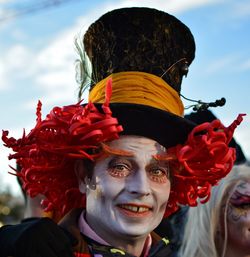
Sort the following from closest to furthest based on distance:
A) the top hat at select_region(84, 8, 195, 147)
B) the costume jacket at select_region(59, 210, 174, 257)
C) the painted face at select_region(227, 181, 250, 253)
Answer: the costume jacket at select_region(59, 210, 174, 257)
the top hat at select_region(84, 8, 195, 147)
the painted face at select_region(227, 181, 250, 253)

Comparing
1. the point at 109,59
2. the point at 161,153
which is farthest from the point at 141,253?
the point at 109,59

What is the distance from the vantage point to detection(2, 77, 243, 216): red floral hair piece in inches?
111

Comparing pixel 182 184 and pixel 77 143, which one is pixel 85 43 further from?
pixel 182 184

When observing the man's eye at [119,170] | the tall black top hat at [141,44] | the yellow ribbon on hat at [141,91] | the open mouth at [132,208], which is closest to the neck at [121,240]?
the open mouth at [132,208]

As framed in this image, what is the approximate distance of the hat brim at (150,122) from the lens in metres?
2.88

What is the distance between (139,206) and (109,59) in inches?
29.1

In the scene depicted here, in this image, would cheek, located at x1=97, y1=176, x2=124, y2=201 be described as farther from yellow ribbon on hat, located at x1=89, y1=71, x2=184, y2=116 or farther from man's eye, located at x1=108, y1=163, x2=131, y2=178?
yellow ribbon on hat, located at x1=89, y1=71, x2=184, y2=116

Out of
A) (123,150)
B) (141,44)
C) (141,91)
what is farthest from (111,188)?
(141,44)

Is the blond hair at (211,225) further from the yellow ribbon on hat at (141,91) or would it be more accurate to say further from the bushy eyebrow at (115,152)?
the bushy eyebrow at (115,152)

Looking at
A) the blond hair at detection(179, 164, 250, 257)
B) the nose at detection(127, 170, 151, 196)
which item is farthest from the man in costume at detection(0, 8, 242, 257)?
the blond hair at detection(179, 164, 250, 257)

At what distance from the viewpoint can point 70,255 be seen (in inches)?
107

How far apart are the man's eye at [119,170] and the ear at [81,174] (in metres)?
0.19

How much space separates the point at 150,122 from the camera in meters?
2.91

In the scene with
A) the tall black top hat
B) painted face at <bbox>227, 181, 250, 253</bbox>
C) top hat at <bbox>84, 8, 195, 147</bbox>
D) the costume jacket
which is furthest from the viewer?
painted face at <bbox>227, 181, 250, 253</bbox>
